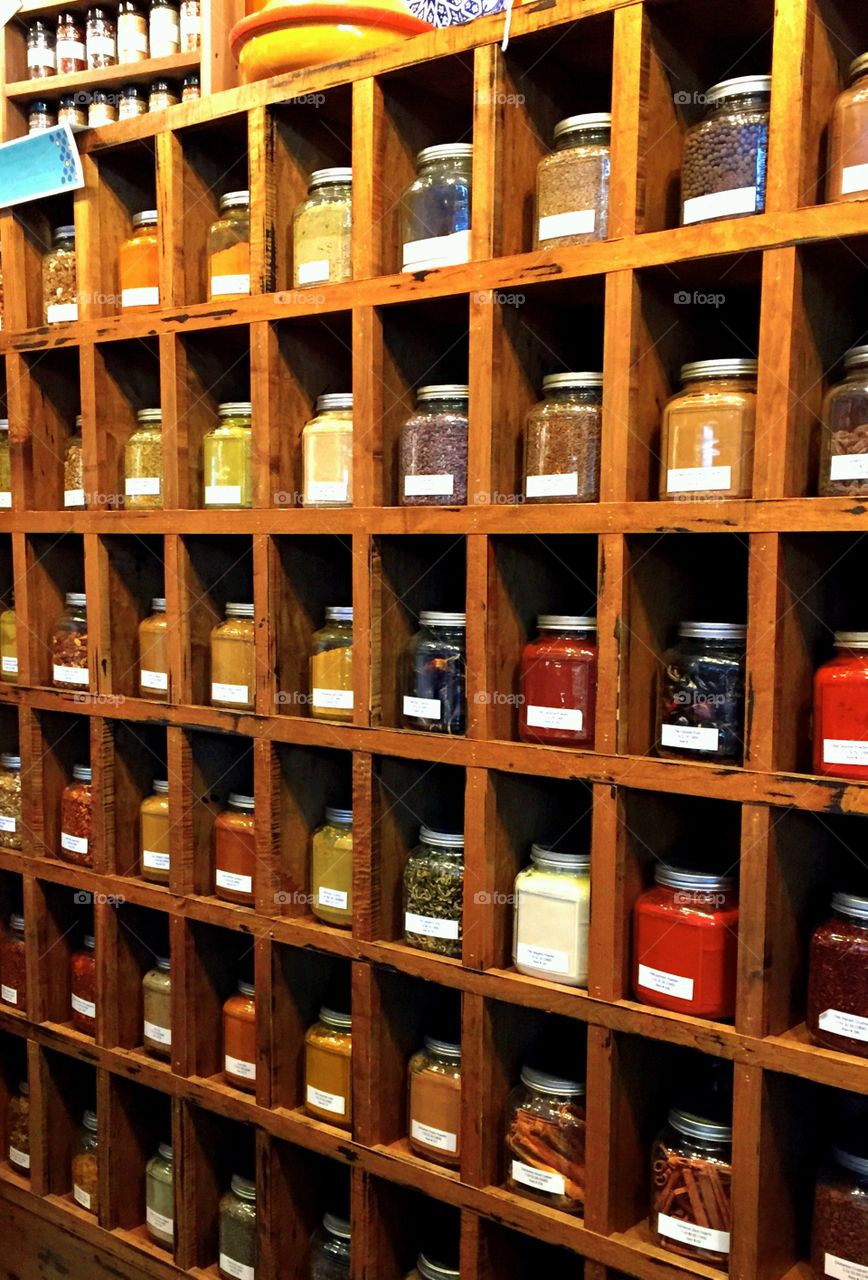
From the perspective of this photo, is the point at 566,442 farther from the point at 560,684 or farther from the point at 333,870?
the point at 333,870

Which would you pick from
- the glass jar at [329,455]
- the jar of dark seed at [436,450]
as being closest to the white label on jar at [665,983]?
the jar of dark seed at [436,450]

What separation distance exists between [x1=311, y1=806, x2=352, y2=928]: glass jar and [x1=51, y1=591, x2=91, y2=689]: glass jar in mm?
532

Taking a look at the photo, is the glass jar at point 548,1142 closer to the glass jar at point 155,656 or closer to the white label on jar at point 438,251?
the glass jar at point 155,656

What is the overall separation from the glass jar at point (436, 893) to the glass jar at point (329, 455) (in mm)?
501

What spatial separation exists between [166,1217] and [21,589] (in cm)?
112

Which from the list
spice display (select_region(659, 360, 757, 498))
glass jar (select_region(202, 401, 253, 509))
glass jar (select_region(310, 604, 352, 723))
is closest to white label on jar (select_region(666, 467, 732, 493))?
spice display (select_region(659, 360, 757, 498))

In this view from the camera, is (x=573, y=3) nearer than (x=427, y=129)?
Yes

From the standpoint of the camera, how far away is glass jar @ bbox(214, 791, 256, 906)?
177cm

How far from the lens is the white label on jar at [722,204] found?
1239 millimetres

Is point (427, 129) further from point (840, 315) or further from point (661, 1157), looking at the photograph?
point (661, 1157)

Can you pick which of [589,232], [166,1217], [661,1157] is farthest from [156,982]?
[589,232]

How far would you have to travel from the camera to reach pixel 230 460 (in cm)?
175

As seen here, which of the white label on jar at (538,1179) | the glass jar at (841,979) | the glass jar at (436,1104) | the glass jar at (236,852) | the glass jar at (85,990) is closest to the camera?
the glass jar at (841,979)

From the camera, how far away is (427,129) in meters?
1.61
